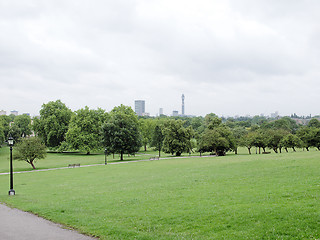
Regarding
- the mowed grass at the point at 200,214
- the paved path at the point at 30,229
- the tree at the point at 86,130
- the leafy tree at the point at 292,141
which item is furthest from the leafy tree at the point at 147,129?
the paved path at the point at 30,229

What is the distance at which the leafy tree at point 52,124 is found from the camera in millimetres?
80062

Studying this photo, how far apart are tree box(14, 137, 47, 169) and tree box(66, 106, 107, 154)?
965 inches

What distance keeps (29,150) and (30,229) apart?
39.1 m

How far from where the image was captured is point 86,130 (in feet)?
250

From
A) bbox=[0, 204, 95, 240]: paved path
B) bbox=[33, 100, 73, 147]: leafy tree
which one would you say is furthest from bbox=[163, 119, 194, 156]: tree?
bbox=[0, 204, 95, 240]: paved path

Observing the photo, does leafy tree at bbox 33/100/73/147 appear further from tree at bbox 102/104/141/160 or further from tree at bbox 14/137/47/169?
tree at bbox 14/137/47/169

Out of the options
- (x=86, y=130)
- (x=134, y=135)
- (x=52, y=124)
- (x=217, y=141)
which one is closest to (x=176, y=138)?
(x=217, y=141)

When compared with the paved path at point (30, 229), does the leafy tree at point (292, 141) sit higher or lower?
higher

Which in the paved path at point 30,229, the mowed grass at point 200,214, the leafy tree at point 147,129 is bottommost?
the paved path at point 30,229

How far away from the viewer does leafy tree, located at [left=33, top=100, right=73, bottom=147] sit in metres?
80.1

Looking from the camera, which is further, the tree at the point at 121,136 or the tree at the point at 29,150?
the tree at the point at 121,136

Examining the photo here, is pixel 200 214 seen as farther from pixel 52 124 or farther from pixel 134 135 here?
pixel 52 124

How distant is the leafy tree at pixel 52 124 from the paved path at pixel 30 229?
70766 mm

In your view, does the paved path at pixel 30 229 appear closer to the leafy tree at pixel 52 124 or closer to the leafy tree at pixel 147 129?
the leafy tree at pixel 52 124
